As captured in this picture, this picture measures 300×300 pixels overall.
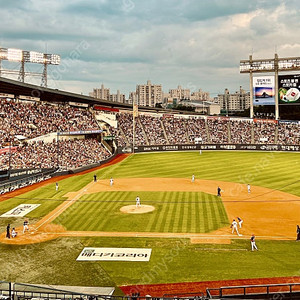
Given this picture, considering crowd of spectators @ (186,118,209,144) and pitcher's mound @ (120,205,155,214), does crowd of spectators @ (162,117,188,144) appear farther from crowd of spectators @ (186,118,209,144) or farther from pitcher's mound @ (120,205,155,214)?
pitcher's mound @ (120,205,155,214)

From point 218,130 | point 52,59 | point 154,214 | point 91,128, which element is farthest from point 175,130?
point 154,214

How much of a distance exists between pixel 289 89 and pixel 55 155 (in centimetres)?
5972

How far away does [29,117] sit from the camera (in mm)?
59031

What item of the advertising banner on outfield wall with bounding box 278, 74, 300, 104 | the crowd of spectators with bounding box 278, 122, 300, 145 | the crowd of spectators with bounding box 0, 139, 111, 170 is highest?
the advertising banner on outfield wall with bounding box 278, 74, 300, 104

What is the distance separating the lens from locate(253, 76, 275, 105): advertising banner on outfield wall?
3147 inches

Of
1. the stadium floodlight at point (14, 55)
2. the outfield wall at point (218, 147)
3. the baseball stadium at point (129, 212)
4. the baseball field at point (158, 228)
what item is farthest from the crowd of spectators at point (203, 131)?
the baseball field at point (158, 228)

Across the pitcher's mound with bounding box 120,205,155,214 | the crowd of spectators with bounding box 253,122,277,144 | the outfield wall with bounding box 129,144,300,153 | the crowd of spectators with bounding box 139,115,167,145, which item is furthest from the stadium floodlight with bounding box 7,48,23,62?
the crowd of spectators with bounding box 253,122,277,144

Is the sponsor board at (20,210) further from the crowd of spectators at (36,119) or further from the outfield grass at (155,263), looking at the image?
the crowd of spectators at (36,119)

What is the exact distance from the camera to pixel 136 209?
29859mm

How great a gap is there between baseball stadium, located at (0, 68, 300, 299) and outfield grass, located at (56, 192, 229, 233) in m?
0.10

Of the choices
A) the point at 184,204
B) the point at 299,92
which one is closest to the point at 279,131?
the point at 299,92

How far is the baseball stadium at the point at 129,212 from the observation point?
16547 mm

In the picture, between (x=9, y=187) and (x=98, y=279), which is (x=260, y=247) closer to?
(x=98, y=279)

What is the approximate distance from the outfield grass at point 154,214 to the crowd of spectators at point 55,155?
16.7m
